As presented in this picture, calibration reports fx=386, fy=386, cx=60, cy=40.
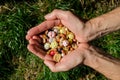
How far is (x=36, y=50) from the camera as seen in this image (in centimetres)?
308

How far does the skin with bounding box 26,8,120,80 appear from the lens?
296 cm

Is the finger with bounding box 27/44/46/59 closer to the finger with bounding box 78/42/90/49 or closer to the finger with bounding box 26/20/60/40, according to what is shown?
the finger with bounding box 26/20/60/40

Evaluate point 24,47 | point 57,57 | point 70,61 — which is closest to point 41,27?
point 57,57

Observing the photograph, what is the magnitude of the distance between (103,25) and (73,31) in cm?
25

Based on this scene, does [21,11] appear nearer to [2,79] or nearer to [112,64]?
[2,79]

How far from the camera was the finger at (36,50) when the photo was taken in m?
3.05

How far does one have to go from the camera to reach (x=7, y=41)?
3701 millimetres

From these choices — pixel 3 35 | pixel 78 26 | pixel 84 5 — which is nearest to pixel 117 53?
pixel 84 5

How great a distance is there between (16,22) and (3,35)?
0.18 metres

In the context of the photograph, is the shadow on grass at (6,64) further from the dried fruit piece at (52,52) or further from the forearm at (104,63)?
the forearm at (104,63)

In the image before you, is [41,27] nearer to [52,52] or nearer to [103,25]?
[52,52]

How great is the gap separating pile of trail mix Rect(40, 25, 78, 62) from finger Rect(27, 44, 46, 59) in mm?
67

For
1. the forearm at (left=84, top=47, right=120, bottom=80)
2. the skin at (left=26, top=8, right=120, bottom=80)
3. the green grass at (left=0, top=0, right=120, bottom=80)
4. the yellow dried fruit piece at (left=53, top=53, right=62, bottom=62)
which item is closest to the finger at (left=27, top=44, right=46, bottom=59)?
the skin at (left=26, top=8, right=120, bottom=80)

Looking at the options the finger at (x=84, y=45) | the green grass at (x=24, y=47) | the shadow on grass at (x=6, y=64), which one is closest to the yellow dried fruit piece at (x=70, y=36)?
the finger at (x=84, y=45)
